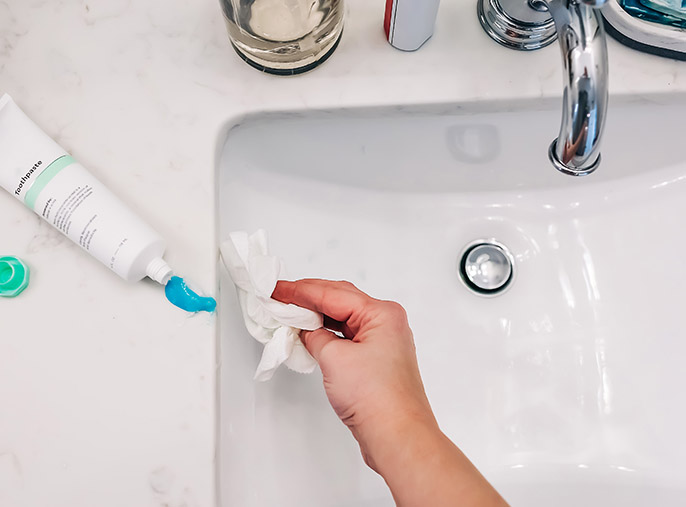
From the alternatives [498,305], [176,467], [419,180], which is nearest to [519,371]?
[498,305]

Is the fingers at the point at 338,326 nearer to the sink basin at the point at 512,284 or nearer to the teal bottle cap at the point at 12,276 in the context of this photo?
the sink basin at the point at 512,284

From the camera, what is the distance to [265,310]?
45 centimetres

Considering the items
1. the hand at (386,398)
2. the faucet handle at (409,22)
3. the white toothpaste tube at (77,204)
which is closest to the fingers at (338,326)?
the hand at (386,398)

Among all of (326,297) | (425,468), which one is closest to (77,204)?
(326,297)

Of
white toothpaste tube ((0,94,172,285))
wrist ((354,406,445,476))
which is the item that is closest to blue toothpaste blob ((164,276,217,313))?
white toothpaste tube ((0,94,172,285))

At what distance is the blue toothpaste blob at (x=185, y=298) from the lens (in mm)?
435

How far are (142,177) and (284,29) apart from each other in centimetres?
16

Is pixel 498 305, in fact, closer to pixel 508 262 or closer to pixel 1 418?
pixel 508 262

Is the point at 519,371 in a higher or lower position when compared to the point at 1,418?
lower

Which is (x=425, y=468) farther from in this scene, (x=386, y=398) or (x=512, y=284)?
(x=512, y=284)

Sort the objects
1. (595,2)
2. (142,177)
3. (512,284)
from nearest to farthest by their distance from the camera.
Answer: (595,2) < (142,177) < (512,284)

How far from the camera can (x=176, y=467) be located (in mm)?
415

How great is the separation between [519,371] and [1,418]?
43cm

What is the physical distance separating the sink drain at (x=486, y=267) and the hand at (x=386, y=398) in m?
0.18
